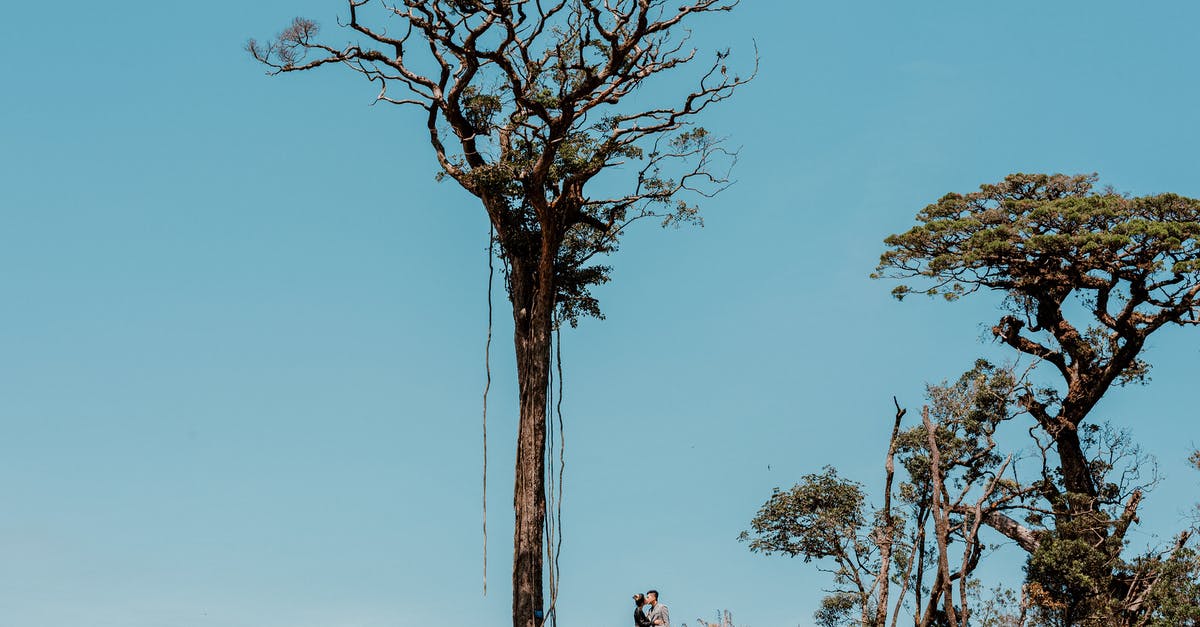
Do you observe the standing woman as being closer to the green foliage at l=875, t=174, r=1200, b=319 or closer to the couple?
the couple

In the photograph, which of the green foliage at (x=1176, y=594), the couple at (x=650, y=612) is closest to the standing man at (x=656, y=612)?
the couple at (x=650, y=612)

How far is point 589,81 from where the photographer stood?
50.3ft

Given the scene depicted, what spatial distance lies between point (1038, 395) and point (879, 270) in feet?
11.3

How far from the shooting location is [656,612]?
14398mm

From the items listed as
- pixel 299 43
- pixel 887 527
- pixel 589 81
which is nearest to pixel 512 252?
pixel 589 81

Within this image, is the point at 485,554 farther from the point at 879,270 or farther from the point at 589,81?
the point at 879,270

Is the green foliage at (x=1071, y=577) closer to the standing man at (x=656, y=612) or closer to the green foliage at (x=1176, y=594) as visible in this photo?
the green foliage at (x=1176, y=594)

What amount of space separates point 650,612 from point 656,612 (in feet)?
0.24

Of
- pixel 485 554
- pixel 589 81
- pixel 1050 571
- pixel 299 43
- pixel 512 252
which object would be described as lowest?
pixel 485 554

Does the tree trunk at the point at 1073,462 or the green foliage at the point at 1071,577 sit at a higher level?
the tree trunk at the point at 1073,462

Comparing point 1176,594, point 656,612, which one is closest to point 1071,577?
point 1176,594

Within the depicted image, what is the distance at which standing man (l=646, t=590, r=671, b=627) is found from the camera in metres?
14.3

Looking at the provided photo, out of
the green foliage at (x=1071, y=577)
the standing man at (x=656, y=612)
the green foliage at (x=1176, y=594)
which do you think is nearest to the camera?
the standing man at (x=656, y=612)

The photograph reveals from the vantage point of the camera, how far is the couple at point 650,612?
14344 mm
